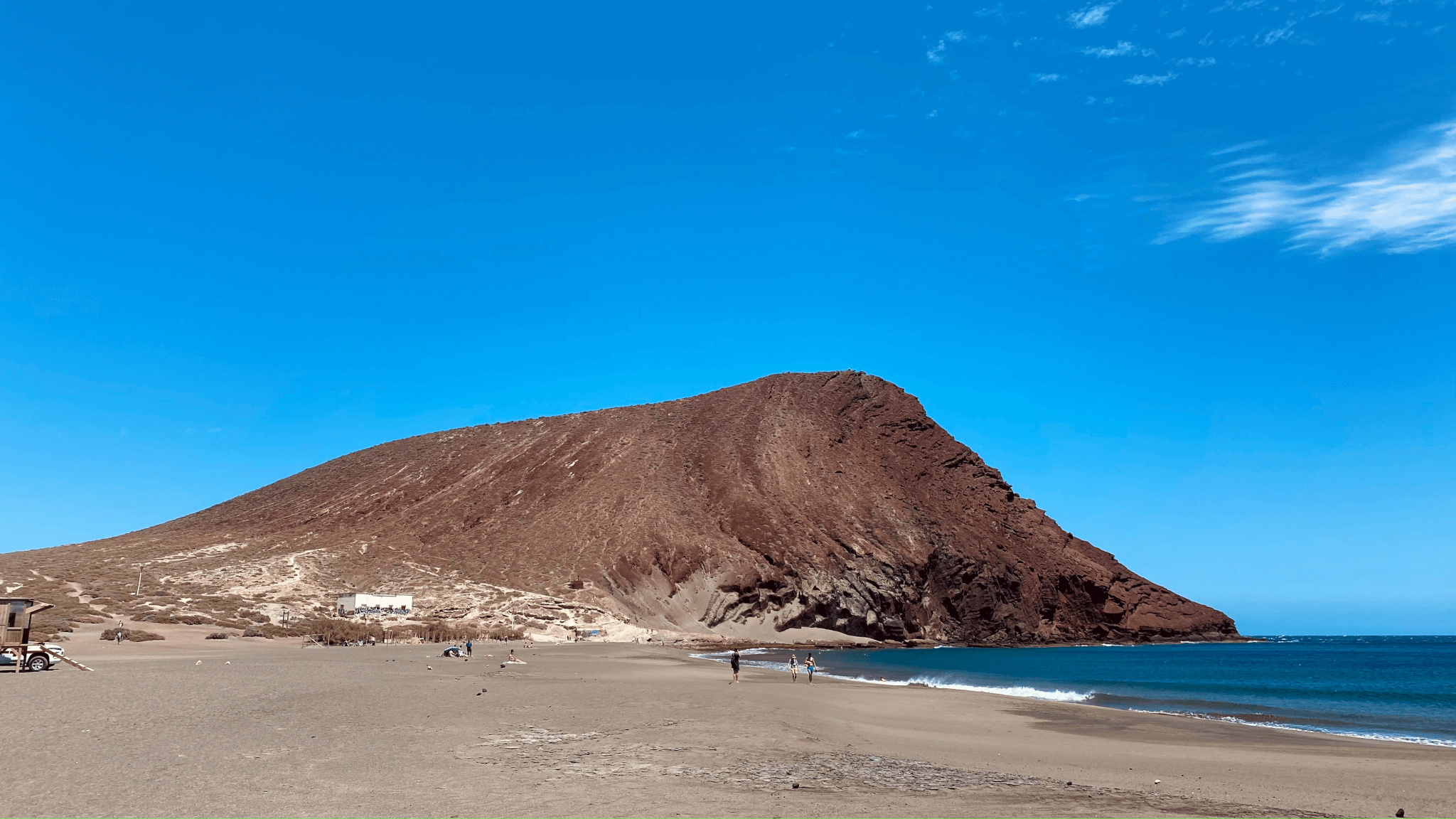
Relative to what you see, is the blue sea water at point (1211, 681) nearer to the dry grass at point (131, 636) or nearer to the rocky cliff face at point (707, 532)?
the rocky cliff face at point (707, 532)

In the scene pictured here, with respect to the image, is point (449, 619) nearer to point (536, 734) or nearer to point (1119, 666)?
point (1119, 666)

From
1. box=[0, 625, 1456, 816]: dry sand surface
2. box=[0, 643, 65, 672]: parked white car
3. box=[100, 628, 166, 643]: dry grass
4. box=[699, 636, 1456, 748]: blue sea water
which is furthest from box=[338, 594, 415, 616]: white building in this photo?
box=[0, 625, 1456, 816]: dry sand surface

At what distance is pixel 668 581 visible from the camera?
89.8m

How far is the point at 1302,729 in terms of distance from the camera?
24594 mm

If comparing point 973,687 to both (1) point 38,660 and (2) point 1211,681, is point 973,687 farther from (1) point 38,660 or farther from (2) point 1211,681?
(1) point 38,660

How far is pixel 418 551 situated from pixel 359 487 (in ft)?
86.9

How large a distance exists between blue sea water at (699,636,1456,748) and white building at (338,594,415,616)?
86.1 feet

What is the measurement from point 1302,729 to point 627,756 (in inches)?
827

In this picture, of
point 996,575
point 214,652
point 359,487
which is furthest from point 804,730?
point 359,487

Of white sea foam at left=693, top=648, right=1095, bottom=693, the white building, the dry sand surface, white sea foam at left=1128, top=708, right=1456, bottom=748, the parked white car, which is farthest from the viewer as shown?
the white building

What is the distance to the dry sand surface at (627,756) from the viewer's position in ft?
34.7

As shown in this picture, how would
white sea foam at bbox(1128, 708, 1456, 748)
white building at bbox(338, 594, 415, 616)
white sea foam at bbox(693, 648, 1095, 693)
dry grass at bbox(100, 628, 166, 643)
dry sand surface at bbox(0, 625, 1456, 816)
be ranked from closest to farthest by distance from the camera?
dry sand surface at bbox(0, 625, 1456, 816)
white sea foam at bbox(1128, 708, 1456, 748)
white sea foam at bbox(693, 648, 1095, 693)
dry grass at bbox(100, 628, 166, 643)
white building at bbox(338, 594, 415, 616)

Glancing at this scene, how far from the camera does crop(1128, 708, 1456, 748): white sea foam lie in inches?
880

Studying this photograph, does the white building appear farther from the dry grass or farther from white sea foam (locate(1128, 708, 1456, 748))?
white sea foam (locate(1128, 708, 1456, 748))
